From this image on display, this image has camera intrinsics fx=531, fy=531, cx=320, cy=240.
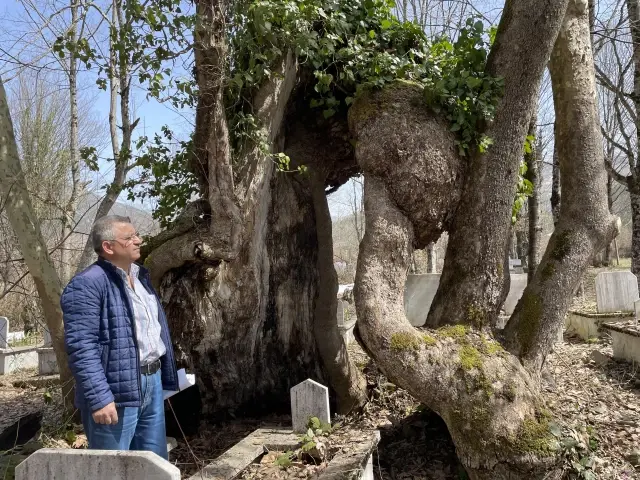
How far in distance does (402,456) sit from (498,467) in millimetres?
Answer: 1040

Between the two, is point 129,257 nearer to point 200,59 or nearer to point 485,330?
point 200,59

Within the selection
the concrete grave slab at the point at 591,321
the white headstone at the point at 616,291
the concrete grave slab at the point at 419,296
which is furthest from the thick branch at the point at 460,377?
the white headstone at the point at 616,291

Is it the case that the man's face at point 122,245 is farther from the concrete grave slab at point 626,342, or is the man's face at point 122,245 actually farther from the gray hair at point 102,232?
the concrete grave slab at point 626,342

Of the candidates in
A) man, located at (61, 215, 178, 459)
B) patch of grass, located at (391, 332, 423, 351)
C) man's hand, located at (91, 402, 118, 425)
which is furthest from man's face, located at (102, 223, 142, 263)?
patch of grass, located at (391, 332, 423, 351)

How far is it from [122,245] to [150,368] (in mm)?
780

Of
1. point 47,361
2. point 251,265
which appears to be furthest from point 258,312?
point 47,361

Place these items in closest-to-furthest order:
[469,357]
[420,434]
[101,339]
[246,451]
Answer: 1. [101,339]
2. [469,357]
3. [246,451]
4. [420,434]

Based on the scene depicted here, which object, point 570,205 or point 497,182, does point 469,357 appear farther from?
point 570,205

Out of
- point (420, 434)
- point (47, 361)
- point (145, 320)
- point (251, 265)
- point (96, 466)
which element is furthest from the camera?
point (47, 361)

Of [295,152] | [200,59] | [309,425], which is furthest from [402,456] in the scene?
[200,59]

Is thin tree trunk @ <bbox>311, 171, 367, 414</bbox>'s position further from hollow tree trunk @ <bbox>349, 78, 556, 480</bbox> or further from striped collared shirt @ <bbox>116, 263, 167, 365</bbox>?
striped collared shirt @ <bbox>116, 263, 167, 365</bbox>

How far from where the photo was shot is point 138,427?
3.38 meters

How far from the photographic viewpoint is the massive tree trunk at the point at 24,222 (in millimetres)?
4656

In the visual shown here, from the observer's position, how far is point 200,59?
4.16 m
